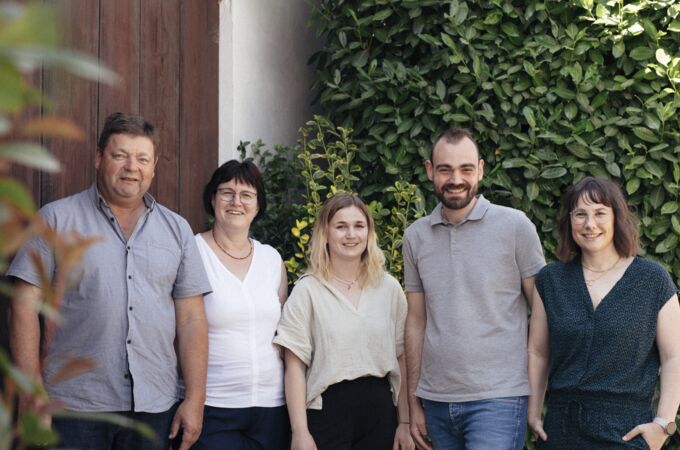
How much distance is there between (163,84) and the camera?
4.04 m

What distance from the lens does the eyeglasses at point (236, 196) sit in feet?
11.8

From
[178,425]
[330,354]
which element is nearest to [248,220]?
[330,354]

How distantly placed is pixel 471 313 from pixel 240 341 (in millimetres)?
863

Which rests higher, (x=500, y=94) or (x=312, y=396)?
(x=500, y=94)

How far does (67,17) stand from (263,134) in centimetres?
133

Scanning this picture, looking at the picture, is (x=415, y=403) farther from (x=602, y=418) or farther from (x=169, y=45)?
(x=169, y=45)

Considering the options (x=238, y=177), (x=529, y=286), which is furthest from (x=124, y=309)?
(x=529, y=286)

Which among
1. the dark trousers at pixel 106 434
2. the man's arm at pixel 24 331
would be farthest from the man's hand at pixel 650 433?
the man's arm at pixel 24 331

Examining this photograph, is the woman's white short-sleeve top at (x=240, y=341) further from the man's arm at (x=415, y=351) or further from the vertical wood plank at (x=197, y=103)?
the vertical wood plank at (x=197, y=103)

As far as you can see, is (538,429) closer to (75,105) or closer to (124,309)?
(124,309)

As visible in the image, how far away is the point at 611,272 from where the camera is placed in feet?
10.4

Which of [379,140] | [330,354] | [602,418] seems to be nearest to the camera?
[602,418]

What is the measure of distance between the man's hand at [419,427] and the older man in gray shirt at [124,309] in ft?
2.75

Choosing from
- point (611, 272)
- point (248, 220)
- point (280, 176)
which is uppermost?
point (280, 176)
